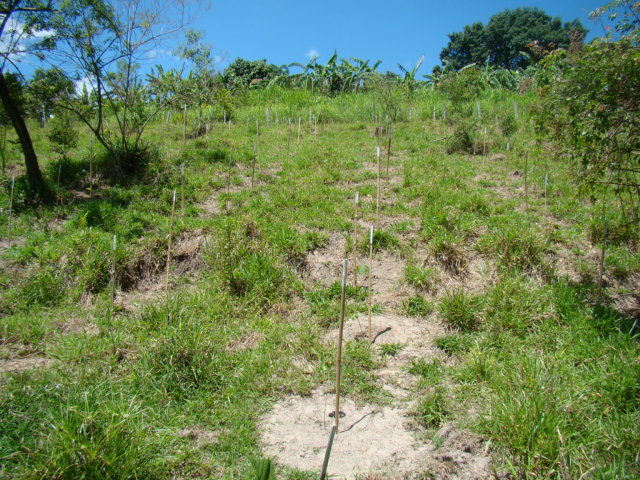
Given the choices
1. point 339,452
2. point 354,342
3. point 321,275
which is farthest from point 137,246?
point 339,452

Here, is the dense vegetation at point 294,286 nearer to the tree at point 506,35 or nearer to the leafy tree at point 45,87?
the leafy tree at point 45,87

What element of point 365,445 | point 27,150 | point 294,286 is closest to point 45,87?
point 27,150

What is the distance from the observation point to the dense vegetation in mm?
2836

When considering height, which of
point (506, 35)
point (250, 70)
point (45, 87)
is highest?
point (506, 35)

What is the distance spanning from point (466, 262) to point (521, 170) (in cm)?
374

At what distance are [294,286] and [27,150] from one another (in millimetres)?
5532

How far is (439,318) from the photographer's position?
4.61 m

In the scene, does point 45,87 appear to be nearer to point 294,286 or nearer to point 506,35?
point 294,286

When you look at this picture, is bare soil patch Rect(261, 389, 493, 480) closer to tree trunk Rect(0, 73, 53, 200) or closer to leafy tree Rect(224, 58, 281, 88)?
tree trunk Rect(0, 73, 53, 200)

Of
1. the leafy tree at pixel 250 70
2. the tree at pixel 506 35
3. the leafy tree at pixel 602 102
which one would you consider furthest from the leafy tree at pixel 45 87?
the tree at pixel 506 35

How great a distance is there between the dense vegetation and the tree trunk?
169 mm

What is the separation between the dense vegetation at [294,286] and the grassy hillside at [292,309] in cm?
2

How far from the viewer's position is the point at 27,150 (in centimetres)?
713

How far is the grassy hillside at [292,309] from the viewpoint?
2787 mm
